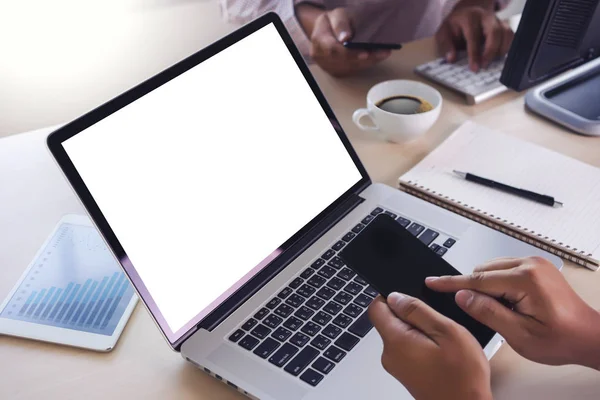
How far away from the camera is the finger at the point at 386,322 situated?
0.52 meters

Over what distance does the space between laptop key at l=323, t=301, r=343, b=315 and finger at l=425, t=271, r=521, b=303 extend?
12cm

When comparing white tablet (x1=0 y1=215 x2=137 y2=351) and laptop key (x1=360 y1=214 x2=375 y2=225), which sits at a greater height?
white tablet (x1=0 y1=215 x2=137 y2=351)

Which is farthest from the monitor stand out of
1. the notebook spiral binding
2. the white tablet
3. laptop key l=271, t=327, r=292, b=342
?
the white tablet

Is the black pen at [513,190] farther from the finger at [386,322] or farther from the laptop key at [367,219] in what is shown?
the finger at [386,322]

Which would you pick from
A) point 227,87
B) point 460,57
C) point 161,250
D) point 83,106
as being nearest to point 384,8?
point 460,57

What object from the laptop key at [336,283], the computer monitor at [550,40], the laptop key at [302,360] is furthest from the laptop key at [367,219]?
the computer monitor at [550,40]

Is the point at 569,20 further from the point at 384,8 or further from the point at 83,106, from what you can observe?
the point at 83,106

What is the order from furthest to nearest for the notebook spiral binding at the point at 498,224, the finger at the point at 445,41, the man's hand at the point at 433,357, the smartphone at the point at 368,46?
the finger at the point at 445,41 → the smartphone at the point at 368,46 → the notebook spiral binding at the point at 498,224 → the man's hand at the point at 433,357

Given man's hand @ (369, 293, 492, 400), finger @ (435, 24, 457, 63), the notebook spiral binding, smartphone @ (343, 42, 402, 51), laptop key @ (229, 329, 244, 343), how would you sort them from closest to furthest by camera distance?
man's hand @ (369, 293, 492, 400) → laptop key @ (229, 329, 244, 343) → the notebook spiral binding → smartphone @ (343, 42, 402, 51) → finger @ (435, 24, 457, 63)

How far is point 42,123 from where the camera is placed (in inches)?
81.0

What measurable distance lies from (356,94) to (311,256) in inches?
17.2

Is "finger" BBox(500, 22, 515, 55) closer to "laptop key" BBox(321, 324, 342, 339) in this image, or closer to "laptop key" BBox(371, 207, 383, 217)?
"laptop key" BBox(371, 207, 383, 217)

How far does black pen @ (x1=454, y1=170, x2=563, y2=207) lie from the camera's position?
0.77 meters

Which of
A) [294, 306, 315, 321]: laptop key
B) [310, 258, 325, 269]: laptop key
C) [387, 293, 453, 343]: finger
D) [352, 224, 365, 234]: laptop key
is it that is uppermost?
[387, 293, 453, 343]: finger
